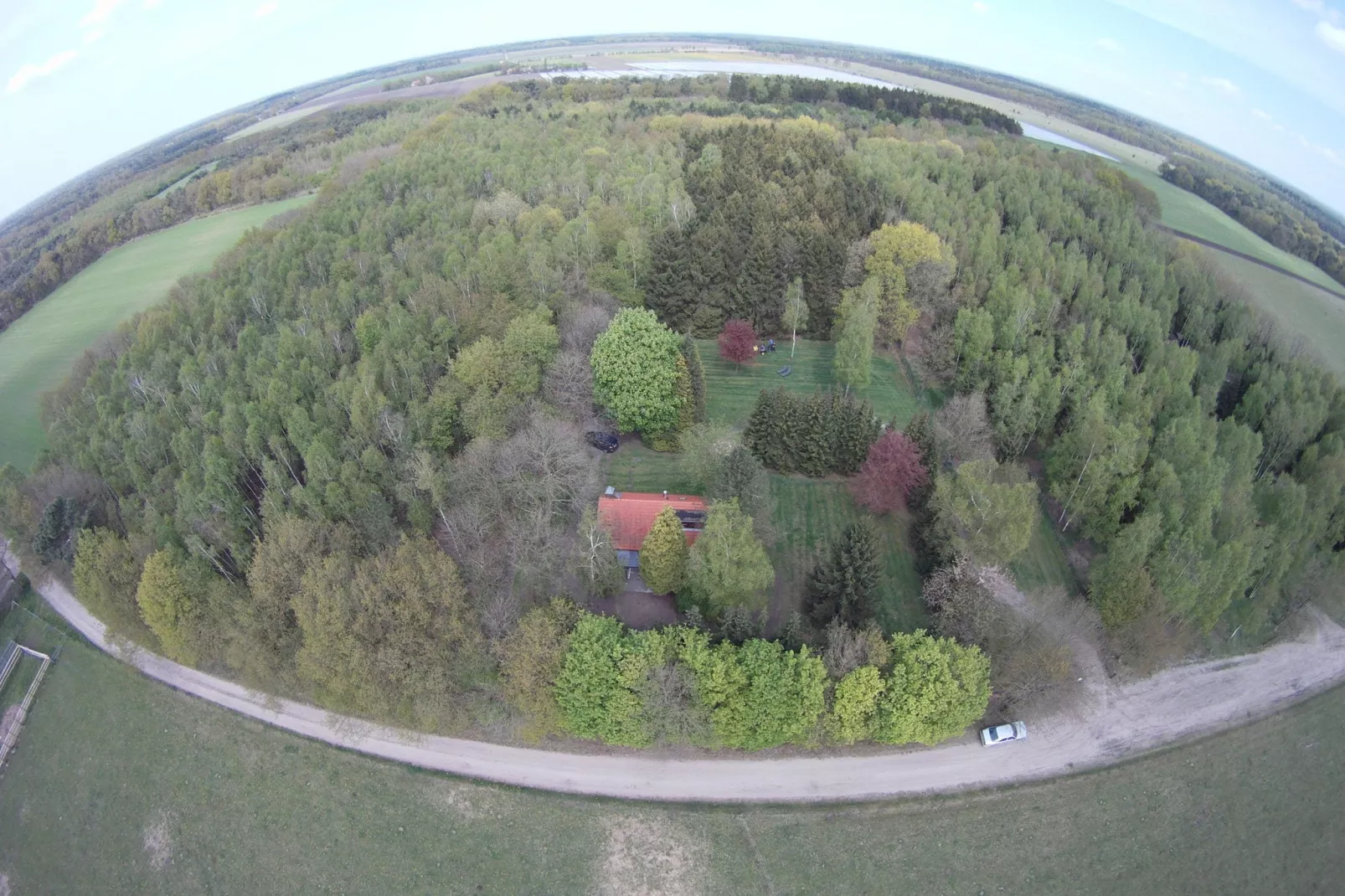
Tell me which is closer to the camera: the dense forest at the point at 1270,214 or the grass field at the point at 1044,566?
the grass field at the point at 1044,566

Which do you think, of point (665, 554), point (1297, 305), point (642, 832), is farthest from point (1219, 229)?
point (642, 832)

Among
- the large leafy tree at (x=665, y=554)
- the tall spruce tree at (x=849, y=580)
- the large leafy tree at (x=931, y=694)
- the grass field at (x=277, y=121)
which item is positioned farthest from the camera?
the grass field at (x=277, y=121)

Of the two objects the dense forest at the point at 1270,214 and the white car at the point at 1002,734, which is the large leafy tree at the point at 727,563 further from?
the dense forest at the point at 1270,214

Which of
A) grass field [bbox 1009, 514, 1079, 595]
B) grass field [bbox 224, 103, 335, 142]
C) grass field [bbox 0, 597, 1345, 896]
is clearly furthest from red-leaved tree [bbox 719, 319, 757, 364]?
grass field [bbox 224, 103, 335, 142]

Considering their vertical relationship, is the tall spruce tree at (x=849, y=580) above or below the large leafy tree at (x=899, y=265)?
below

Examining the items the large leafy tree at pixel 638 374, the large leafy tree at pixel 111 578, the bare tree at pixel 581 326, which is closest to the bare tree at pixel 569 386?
the large leafy tree at pixel 638 374

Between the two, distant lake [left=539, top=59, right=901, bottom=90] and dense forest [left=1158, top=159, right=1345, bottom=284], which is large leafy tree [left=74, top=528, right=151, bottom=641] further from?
distant lake [left=539, top=59, right=901, bottom=90]

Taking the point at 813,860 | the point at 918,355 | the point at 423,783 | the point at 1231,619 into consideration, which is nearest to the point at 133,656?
the point at 423,783

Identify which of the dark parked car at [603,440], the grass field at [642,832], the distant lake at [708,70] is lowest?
the grass field at [642,832]
